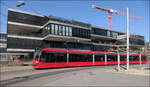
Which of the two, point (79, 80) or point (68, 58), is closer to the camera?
point (79, 80)

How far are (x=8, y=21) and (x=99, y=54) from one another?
Result: 24.6 meters

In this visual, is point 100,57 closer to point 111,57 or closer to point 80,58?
point 111,57

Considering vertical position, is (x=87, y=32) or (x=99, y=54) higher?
(x=87, y=32)

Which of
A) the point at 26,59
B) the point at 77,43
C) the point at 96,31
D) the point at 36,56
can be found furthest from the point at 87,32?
the point at 36,56

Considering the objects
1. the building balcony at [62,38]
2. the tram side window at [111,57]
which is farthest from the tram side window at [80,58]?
the building balcony at [62,38]

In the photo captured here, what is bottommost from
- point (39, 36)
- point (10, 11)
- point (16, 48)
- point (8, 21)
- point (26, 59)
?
point (26, 59)

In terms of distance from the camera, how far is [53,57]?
2131 centimetres

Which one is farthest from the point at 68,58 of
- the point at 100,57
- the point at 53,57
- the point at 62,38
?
the point at 62,38

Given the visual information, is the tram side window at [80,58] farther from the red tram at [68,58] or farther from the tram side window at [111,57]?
the tram side window at [111,57]

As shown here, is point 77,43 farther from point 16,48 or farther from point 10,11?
point 10,11

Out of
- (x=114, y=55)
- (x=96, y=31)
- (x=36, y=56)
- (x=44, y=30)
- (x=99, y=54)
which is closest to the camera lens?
(x=36, y=56)

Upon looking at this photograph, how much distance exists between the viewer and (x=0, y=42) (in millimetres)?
56281

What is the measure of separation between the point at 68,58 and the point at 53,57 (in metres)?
3.23

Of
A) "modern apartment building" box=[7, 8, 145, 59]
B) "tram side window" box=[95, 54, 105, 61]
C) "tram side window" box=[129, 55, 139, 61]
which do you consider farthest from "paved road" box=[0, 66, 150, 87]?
"tram side window" box=[129, 55, 139, 61]
